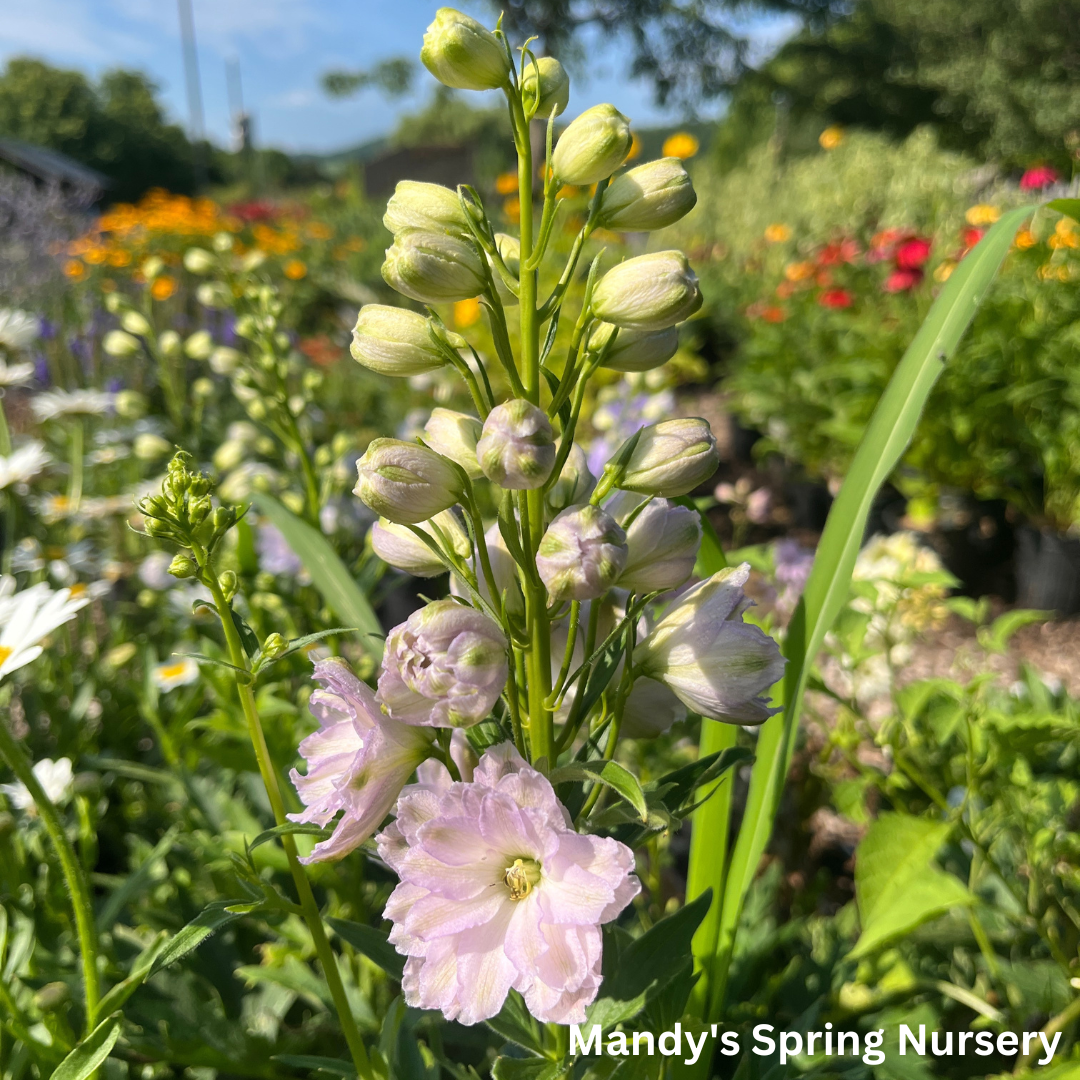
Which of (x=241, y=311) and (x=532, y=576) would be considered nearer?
(x=532, y=576)

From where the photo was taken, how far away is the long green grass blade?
0.79m

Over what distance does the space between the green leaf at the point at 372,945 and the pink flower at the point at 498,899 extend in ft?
0.44

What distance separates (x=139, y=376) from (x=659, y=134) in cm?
3231

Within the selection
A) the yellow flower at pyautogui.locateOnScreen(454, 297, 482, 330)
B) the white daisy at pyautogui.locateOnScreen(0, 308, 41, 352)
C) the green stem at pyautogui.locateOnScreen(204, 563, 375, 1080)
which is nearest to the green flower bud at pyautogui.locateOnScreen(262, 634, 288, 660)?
the green stem at pyautogui.locateOnScreen(204, 563, 375, 1080)

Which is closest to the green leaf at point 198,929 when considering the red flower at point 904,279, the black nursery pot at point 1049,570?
the black nursery pot at point 1049,570

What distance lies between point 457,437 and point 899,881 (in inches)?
32.0

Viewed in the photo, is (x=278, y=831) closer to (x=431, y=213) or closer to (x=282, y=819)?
(x=282, y=819)

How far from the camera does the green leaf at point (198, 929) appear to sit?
63 cm

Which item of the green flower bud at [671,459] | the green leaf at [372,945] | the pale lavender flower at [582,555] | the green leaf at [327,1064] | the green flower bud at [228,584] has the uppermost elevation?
the green flower bud at [671,459]

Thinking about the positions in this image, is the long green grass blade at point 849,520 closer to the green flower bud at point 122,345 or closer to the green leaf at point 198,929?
the green leaf at point 198,929

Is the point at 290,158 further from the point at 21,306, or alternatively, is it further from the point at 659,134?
the point at 21,306

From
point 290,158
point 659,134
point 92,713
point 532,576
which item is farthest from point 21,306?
point 290,158

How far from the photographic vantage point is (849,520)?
0.82 meters

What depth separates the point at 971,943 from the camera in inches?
50.4
